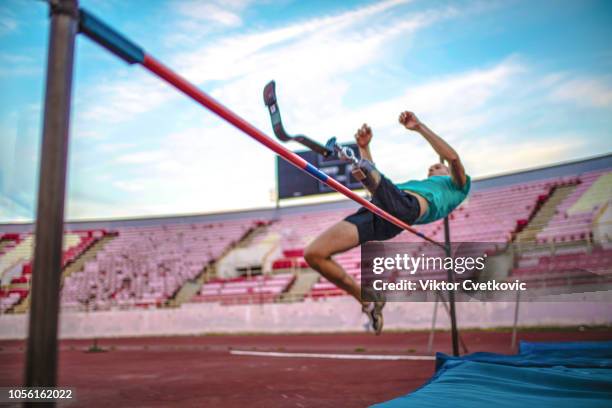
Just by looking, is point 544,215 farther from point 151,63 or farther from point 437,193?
point 151,63

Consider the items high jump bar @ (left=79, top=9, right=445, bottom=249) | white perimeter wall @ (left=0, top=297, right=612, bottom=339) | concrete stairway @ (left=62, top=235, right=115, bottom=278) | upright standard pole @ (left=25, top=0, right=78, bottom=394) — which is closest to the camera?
upright standard pole @ (left=25, top=0, right=78, bottom=394)

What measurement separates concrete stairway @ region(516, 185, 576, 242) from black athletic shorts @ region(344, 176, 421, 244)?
402 inches

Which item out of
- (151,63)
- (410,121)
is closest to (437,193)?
(410,121)

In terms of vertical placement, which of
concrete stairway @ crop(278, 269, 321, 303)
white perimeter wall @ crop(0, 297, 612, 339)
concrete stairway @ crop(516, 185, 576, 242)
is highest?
concrete stairway @ crop(516, 185, 576, 242)

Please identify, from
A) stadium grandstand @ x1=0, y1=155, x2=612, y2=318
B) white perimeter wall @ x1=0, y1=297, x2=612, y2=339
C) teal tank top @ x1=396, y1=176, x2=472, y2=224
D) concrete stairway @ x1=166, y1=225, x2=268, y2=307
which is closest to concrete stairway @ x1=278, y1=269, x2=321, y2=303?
stadium grandstand @ x1=0, y1=155, x2=612, y2=318

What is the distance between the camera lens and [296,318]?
1213cm

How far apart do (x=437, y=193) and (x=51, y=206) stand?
8.62 ft

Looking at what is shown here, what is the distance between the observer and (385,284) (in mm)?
3240

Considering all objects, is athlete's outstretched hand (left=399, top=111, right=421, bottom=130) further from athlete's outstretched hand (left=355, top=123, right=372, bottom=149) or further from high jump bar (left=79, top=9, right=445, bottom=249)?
high jump bar (left=79, top=9, right=445, bottom=249)

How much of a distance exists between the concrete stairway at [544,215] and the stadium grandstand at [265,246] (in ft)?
0.09

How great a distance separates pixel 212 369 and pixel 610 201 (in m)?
11.2

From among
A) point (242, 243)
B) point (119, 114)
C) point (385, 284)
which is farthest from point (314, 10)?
point (242, 243)

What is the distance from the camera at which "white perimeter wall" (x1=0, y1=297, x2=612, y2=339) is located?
8945 millimetres

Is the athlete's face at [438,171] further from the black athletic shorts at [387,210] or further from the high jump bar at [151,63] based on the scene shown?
the high jump bar at [151,63]
